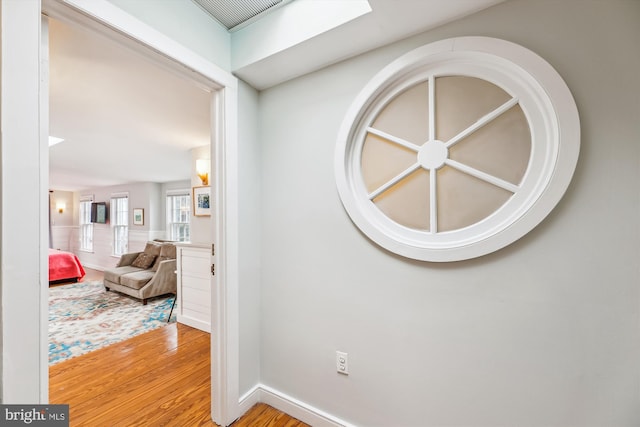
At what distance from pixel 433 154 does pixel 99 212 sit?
8.66 meters

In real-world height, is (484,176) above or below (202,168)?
below

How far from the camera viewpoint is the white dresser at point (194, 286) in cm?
295

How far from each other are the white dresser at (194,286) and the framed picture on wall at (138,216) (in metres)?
3.91

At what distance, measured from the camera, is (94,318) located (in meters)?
3.26

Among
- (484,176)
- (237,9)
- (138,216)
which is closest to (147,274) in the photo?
(138,216)

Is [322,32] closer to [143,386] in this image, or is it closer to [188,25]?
[188,25]

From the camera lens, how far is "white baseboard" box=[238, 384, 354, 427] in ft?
4.84

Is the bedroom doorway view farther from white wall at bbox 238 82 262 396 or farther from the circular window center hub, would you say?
the circular window center hub

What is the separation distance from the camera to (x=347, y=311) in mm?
1430

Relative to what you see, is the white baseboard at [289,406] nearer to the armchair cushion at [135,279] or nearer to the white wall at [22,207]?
the white wall at [22,207]

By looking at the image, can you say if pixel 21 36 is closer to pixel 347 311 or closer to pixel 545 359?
pixel 347 311

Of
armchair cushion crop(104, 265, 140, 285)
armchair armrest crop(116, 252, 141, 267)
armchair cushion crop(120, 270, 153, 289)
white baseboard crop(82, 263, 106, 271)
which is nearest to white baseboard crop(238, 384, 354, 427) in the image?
armchair cushion crop(120, 270, 153, 289)

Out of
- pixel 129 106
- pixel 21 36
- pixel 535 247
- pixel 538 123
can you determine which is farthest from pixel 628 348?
pixel 129 106

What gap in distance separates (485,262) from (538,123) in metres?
0.59
